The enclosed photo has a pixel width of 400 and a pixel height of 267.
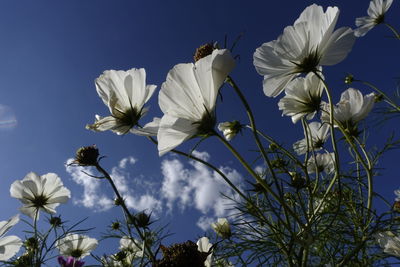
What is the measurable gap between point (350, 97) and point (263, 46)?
474mm

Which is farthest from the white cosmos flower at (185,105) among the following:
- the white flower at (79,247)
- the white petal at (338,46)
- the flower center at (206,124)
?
the white flower at (79,247)

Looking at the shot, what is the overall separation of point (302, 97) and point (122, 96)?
43 cm

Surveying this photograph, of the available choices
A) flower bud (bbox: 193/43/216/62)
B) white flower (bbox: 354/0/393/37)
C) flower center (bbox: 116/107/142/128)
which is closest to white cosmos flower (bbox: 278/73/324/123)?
flower bud (bbox: 193/43/216/62)

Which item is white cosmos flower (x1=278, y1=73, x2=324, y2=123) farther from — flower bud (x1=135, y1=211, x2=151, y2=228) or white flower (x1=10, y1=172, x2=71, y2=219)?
white flower (x1=10, y1=172, x2=71, y2=219)

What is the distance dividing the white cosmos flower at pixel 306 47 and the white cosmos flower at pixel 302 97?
0.35 feet

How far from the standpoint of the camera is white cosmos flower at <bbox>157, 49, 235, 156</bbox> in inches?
20.9

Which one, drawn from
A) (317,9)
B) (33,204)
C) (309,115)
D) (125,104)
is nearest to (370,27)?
(309,115)

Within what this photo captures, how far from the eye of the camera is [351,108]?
0.97 m

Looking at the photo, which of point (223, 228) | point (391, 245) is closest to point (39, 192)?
point (223, 228)

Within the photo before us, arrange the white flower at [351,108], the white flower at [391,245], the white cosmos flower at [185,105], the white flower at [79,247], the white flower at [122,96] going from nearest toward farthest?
the white cosmos flower at [185,105], the white flower at [122,96], the white flower at [391,245], the white flower at [351,108], the white flower at [79,247]

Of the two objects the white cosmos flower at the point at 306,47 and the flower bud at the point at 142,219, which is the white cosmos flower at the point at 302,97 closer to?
the white cosmos flower at the point at 306,47

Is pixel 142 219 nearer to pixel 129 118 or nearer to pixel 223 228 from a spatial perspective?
pixel 223 228

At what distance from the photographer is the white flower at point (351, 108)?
3.12 feet

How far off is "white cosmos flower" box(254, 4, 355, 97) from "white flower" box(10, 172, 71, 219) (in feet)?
3.40
